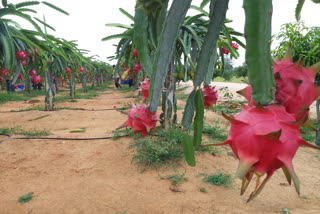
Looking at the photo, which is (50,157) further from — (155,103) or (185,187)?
(155,103)

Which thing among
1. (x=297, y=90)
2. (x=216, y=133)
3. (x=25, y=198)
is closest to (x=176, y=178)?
(x=25, y=198)

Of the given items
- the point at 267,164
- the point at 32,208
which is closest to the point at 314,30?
the point at 267,164

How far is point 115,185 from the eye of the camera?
1505 mm

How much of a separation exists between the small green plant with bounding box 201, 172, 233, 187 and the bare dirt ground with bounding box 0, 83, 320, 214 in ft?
0.12

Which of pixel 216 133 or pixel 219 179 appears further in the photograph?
pixel 216 133

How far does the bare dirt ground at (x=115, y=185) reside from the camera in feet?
4.17

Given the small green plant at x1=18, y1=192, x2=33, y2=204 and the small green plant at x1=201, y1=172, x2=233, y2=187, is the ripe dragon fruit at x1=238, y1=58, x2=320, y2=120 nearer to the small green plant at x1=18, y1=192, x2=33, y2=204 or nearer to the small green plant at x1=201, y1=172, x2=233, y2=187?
the small green plant at x1=201, y1=172, x2=233, y2=187

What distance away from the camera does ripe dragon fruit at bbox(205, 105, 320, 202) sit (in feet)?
0.81

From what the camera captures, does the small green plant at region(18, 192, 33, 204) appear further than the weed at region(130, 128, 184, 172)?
No

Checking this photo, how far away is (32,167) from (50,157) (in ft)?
0.65

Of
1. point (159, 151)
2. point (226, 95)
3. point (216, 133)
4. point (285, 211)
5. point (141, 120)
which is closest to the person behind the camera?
point (141, 120)

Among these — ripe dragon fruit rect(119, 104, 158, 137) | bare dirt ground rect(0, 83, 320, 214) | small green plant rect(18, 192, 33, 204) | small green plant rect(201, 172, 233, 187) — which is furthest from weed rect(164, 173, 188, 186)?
ripe dragon fruit rect(119, 104, 158, 137)

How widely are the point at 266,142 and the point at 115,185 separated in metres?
1.43

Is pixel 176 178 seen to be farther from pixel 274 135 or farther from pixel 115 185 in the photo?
pixel 274 135
